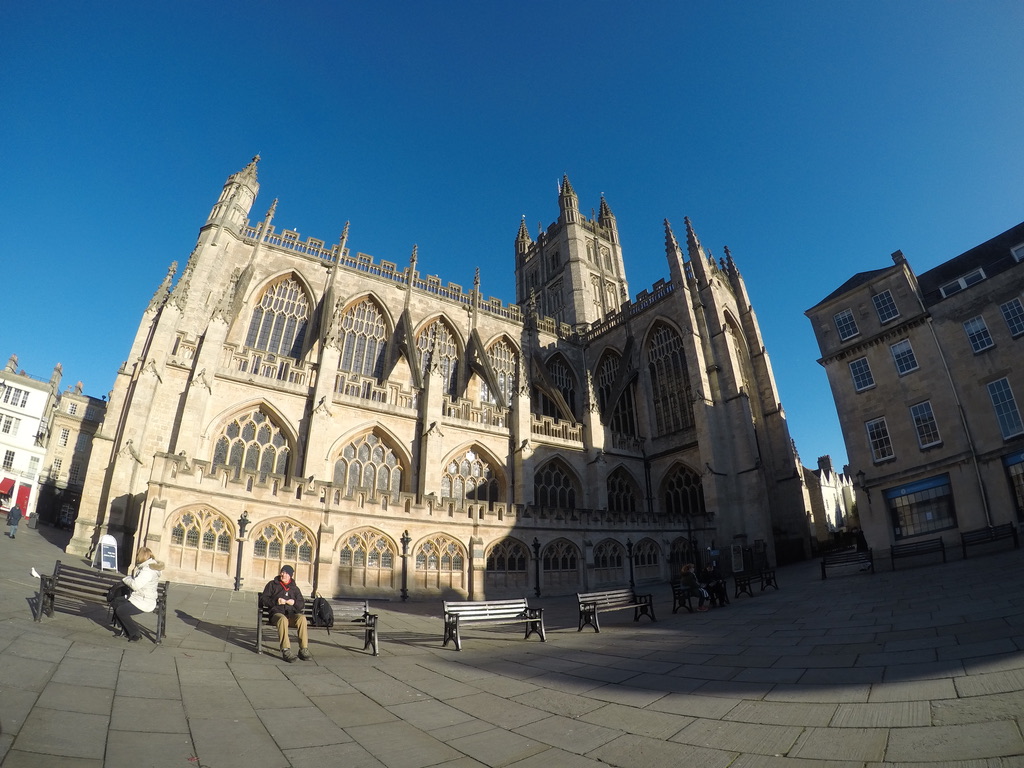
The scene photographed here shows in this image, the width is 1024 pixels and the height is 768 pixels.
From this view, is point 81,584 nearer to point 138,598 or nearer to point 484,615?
point 138,598

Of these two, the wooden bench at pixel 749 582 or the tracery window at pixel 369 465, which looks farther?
the tracery window at pixel 369 465

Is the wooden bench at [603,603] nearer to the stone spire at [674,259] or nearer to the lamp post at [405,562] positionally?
the lamp post at [405,562]

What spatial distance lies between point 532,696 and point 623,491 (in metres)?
24.8

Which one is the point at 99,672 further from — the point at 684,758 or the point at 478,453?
the point at 478,453

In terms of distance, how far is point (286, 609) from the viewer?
7.32 m

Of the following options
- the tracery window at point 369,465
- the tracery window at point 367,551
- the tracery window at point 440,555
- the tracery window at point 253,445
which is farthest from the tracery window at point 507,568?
the tracery window at point 253,445

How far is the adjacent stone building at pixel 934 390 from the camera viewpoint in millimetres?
17656

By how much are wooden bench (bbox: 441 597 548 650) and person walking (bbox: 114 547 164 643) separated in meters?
4.43

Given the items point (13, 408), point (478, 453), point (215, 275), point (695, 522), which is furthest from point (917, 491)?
point (13, 408)

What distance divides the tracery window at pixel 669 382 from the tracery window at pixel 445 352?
497 inches

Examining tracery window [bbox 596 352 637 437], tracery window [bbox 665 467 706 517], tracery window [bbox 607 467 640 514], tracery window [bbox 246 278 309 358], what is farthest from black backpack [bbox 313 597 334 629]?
tracery window [bbox 596 352 637 437]

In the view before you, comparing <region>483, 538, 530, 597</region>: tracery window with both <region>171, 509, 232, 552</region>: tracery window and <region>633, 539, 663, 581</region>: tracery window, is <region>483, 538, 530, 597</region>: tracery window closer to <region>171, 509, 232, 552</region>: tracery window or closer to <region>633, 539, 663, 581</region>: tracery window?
<region>633, 539, 663, 581</region>: tracery window

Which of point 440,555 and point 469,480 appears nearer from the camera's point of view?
point 440,555

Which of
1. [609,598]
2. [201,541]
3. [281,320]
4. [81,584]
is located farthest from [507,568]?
[281,320]
